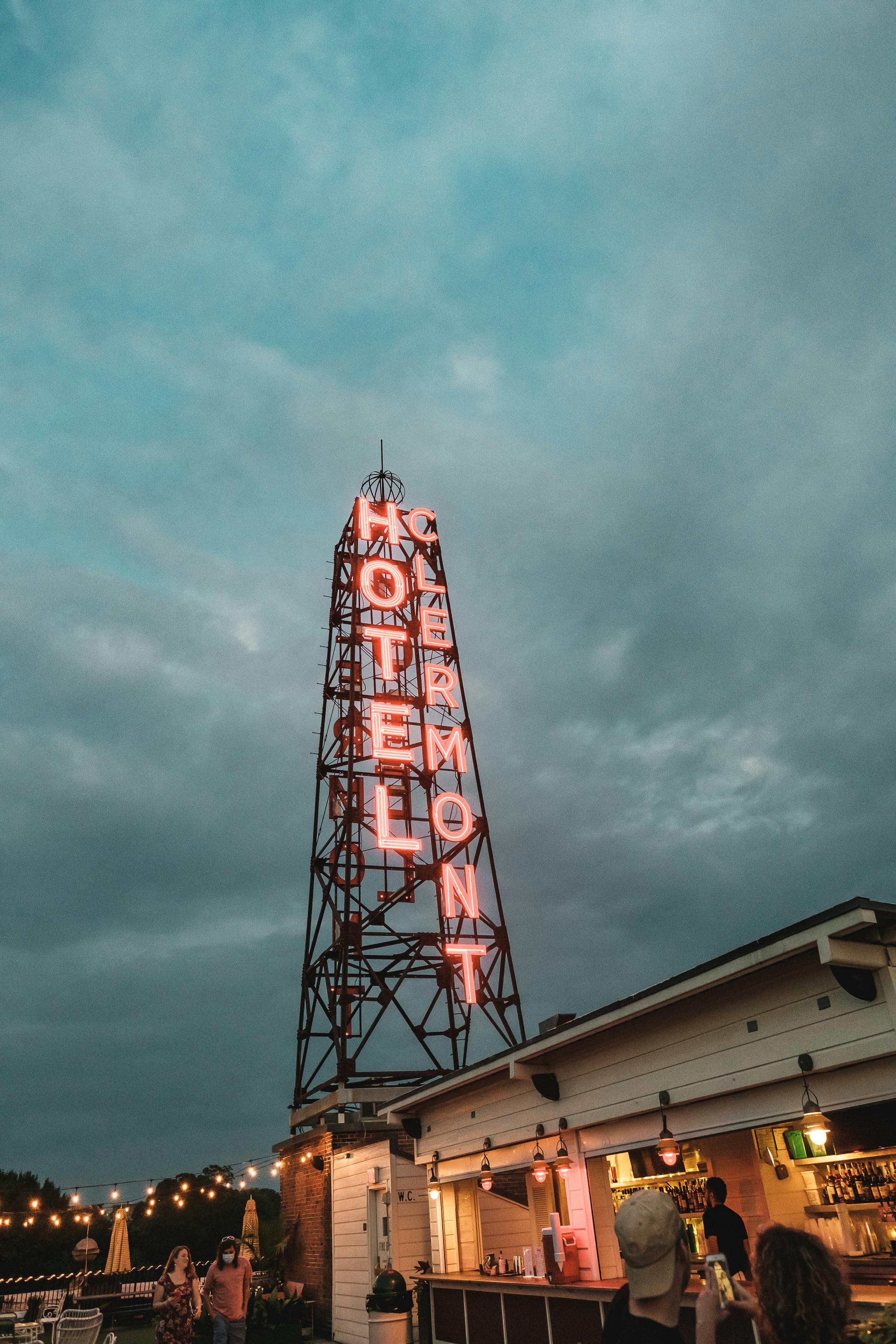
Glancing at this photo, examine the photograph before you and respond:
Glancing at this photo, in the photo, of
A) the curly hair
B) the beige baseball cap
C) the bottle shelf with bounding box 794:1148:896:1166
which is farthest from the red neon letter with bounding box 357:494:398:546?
the curly hair

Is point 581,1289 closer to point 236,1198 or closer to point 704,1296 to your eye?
point 704,1296

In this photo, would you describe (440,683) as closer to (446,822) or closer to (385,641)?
(385,641)

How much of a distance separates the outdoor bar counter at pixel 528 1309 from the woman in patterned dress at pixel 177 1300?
3.84 metres

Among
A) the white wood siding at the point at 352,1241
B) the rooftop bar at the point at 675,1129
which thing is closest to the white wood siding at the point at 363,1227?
the white wood siding at the point at 352,1241

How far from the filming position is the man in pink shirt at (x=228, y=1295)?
11164 mm

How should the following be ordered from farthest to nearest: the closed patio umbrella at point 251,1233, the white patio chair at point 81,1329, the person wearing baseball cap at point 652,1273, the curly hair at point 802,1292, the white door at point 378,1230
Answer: the closed patio umbrella at point 251,1233 → the white door at point 378,1230 → the white patio chair at point 81,1329 → the person wearing baseball cap at point 652,1273 → the curly hair at point 802,1292

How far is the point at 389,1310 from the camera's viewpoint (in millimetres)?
14109

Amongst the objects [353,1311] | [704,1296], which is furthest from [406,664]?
[704,1296]

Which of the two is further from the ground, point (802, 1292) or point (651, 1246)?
point (651, 1246)

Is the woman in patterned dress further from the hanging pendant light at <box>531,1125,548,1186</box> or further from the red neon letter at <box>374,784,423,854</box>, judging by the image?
the red neon letter at <box>374,784,423,854</box>

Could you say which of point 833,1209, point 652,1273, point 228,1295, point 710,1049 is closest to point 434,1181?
point 228,1295

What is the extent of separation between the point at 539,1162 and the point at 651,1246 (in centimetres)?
906

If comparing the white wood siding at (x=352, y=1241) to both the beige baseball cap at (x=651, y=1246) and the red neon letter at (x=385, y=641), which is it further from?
the beige baseball cap at (x=651, y=1246)

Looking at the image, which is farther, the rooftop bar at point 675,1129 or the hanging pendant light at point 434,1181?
the hanging pendant light at point 434,1181
